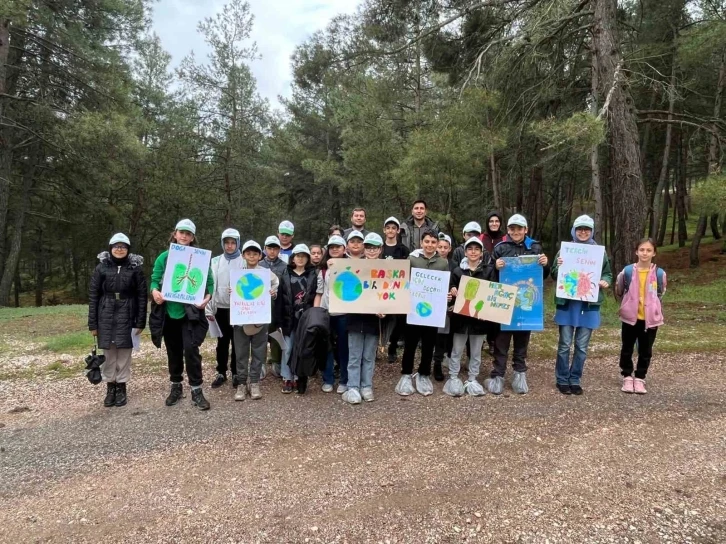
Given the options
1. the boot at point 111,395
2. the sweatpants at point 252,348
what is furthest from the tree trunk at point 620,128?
the boot at point 111,395

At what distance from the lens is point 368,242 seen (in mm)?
5223

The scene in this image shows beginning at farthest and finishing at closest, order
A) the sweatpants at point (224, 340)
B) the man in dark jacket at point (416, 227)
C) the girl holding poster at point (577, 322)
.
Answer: the man in dark jacket at point (416, 227) → the sweatpants at point (224, 340) → the girl holding poster at point (577, 322)

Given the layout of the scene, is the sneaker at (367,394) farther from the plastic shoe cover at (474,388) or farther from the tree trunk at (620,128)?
the tree trunk at (620,128)

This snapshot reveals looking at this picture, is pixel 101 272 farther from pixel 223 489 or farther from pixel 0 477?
pixel 223 489

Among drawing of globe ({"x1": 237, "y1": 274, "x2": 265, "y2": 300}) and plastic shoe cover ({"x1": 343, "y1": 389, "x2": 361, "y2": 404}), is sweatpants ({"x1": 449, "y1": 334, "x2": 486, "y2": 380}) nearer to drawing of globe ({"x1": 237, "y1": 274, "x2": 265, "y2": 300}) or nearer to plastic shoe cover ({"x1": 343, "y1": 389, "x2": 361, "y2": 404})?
plastic shoe cover ({"x1": 343, "y1": 389, "x2": 361, "y2": 404})

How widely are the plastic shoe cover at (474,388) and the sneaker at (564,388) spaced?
3.27 feet

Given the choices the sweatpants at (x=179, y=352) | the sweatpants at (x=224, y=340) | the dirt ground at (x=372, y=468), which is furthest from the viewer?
the sweatpants at (x=224, y=340)

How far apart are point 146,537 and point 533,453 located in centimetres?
315

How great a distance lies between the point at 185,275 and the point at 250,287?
75 centimetres

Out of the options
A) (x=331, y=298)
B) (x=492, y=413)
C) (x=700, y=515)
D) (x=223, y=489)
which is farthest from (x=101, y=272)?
(x=700, y=515)

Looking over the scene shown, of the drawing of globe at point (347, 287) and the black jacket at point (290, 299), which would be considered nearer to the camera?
the drawing of globe at point (347, 287)

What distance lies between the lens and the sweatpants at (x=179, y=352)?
4.88 meters

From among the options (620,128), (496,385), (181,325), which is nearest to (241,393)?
(181,325)

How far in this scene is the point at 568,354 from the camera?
515 cm
